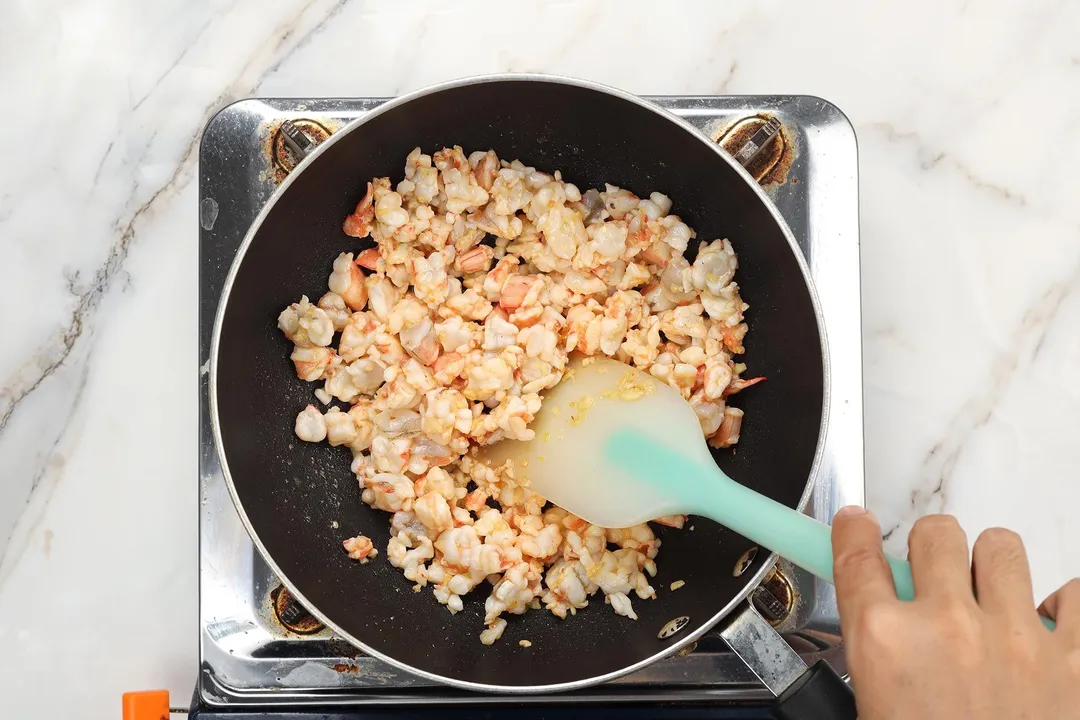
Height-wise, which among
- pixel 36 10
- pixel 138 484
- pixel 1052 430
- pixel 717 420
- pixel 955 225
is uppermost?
pixel 36 10

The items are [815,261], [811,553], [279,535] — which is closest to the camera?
[811,553]

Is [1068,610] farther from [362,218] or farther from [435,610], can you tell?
[362,218]

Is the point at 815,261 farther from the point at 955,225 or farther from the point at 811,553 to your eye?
the point at 811,553

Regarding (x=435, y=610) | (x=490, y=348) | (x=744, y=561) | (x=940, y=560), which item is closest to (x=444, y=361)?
(x=490, y=348)

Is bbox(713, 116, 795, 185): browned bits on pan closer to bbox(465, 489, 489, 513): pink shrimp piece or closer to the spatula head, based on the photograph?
the spatula head

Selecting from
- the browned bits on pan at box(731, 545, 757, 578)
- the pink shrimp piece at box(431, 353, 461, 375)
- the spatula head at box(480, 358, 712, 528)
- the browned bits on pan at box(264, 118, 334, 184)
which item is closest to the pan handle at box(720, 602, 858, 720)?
the browned bits on pan at box(731, 545, 757, 578)

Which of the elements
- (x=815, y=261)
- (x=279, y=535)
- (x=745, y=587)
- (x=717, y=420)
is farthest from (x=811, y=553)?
(x=279, y=535)

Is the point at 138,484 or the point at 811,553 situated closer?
the point at 811,553
